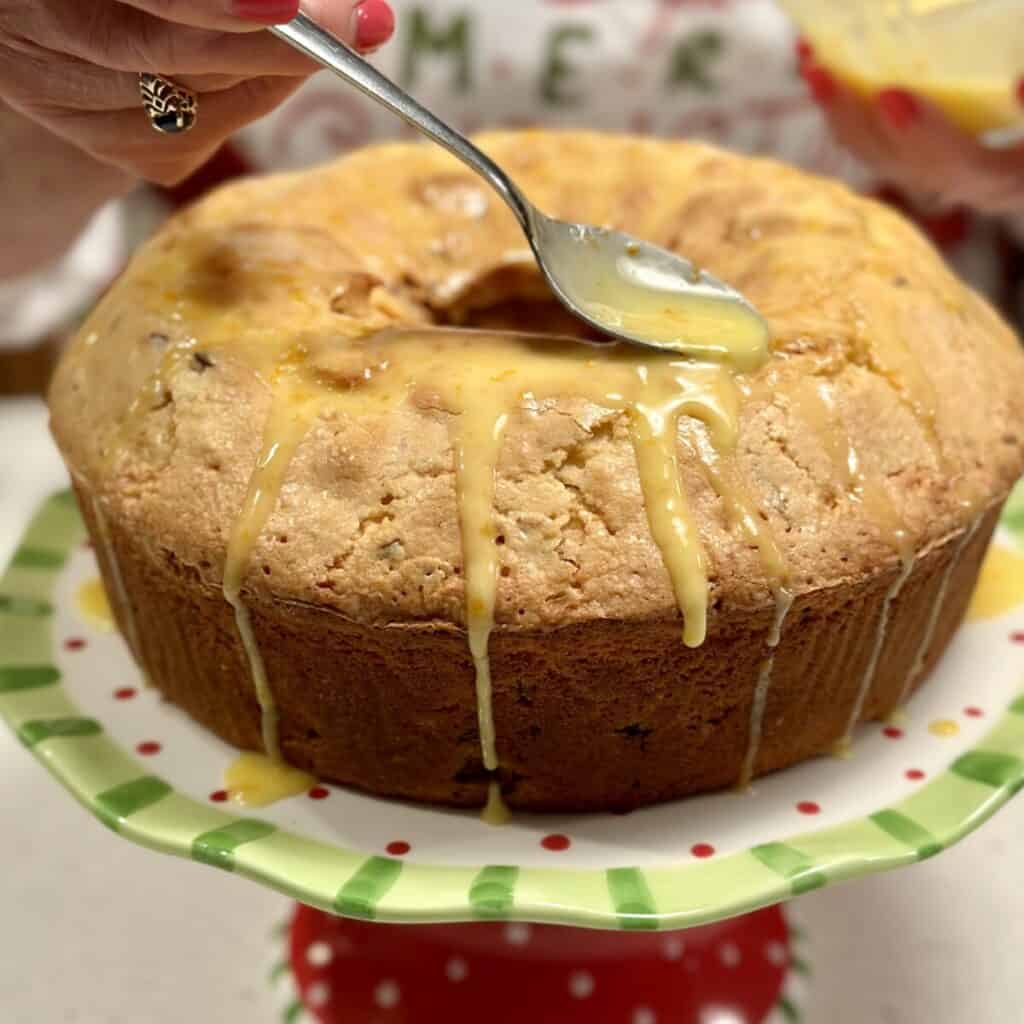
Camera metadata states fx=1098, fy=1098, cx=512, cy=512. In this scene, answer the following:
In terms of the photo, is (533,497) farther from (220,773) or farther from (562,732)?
(220,773)

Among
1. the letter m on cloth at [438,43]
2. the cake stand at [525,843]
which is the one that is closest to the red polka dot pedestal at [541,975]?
the cake stand at [525,843]

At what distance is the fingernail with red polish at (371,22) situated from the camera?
Result: 0.88m

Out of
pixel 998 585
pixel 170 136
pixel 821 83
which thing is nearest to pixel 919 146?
pixel 821 83

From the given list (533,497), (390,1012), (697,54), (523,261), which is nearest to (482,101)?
(697,54)

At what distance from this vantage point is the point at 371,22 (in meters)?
0.89

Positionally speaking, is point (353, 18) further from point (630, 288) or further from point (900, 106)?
point (900, 106)

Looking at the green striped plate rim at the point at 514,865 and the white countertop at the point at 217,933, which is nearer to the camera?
the green striped plate rim at the point at 514,865

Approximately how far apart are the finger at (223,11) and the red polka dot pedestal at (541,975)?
0.92 metres

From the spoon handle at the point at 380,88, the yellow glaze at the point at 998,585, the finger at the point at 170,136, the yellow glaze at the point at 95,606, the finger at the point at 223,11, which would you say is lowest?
the yellow glaze at the point at 95,606

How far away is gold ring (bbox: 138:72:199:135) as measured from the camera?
3.16 feet

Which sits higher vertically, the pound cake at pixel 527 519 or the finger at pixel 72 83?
the finger at pixel 72 83

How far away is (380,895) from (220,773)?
27 cm

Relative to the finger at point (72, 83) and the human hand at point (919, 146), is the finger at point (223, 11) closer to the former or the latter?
the finger at point (72, 83)

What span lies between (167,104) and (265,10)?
0.78 feet
